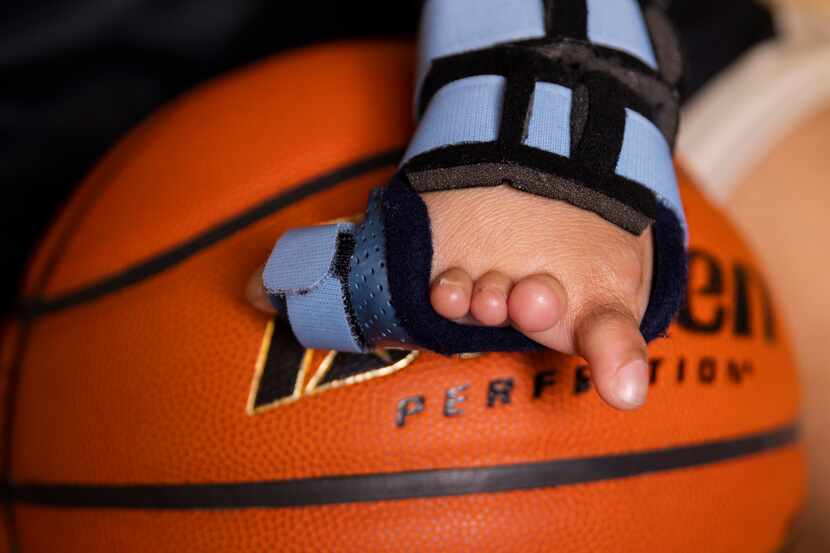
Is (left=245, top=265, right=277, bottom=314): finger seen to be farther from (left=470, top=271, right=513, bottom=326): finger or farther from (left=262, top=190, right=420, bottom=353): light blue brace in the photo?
(left=470, top=271, right=513, bottom=326): finger

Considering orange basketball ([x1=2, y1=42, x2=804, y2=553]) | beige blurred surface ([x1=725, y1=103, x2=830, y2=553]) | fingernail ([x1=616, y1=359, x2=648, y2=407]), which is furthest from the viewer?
beige blurred surface ([x1=725, y1=103, x2=830, y2=553])

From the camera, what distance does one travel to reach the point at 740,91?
1.05 metres

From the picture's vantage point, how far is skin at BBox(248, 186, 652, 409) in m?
0.39

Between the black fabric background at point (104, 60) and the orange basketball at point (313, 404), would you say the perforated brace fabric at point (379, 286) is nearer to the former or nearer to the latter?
the orange basketball at point (313, 404)

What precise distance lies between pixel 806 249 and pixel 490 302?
2.37 feet

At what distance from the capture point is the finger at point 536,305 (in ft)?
1.28

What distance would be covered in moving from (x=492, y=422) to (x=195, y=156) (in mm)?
355

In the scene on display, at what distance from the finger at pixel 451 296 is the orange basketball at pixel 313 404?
0.11 metres

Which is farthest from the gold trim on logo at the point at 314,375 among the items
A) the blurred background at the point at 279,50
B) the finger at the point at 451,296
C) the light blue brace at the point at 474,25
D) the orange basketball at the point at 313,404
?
the blurred background at the point at 279,50

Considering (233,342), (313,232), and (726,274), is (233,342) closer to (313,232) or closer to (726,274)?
(313,232)

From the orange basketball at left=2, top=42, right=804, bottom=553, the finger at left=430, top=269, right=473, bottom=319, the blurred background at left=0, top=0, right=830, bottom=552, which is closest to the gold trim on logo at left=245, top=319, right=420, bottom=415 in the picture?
the orange basketball at left=2, top=42, right=804, bottom=553

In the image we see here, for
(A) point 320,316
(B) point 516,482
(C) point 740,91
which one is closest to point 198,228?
(A) point 320,316

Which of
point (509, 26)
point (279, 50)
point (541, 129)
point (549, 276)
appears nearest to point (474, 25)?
point (509, 26)

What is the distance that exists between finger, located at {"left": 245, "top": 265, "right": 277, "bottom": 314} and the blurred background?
1.85 ft
